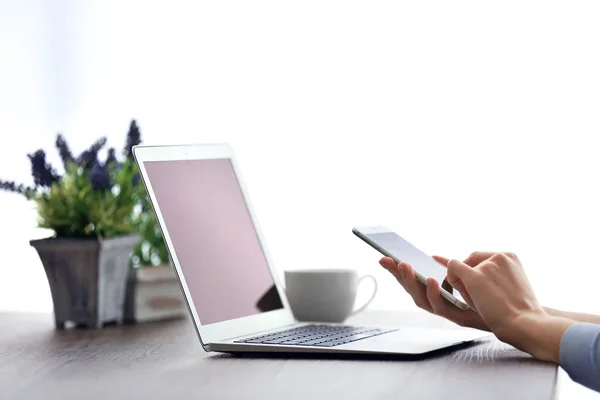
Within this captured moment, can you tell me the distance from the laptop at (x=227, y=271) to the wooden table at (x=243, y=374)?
0.14 ft

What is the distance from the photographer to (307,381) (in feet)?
2.78

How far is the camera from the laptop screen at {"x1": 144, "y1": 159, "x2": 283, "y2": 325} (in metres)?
1.20

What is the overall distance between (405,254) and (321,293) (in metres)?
0.21

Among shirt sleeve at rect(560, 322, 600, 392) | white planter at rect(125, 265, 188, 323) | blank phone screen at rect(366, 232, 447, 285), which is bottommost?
white planter at rect(125, 265, 188, 323)

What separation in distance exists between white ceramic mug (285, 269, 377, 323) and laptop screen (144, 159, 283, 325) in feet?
0.12

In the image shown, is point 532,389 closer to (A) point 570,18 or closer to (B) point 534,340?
(B) point 534,340

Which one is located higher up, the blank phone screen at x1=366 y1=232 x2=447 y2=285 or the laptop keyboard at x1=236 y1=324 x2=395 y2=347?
the blank phone screen at x1=366 y1=232 x2=447 y2=285

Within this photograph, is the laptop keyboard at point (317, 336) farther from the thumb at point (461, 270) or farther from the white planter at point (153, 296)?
the white planter at point (153, 296)

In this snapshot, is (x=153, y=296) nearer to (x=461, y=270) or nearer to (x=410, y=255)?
(x=410, y=255)

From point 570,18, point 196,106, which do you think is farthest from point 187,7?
point 570,18

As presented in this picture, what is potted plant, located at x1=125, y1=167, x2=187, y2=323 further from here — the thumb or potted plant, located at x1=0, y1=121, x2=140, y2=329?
the thumb

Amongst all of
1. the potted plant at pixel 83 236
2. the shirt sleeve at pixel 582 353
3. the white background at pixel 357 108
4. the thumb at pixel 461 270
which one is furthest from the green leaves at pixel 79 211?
the white background at pixel 357 108

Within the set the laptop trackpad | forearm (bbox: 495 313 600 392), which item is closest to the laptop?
the laptop trackpad

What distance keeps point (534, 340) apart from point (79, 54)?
228cm
